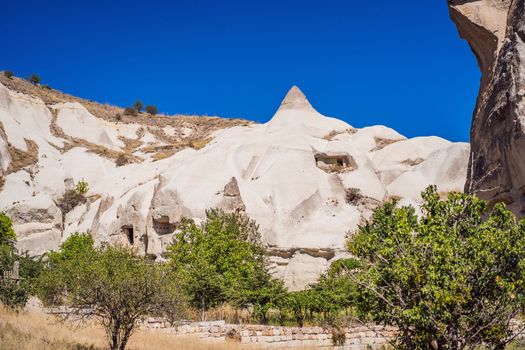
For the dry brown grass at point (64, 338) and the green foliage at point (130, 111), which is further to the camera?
the green foliage at point (130, 111)

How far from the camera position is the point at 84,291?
40.4 feet

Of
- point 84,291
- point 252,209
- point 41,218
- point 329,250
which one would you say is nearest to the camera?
point 84,291

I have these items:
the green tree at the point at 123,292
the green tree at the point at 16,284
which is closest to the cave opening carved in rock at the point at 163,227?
the green tree at the point at 16,284

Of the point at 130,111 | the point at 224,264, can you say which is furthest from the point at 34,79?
the point at 224,264

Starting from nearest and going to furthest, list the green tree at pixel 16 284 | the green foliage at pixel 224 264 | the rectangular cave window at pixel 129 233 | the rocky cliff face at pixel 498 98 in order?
1. the green tree at pixel 16 284
2. the rocky cliff face at pixel 498 98
3. the green foliage at pixel 224 264
4. the rectangular cave window at pixel 129 233

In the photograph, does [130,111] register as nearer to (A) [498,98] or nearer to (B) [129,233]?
(B) [129,233]

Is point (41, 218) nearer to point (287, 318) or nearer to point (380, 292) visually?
point (287, 318)

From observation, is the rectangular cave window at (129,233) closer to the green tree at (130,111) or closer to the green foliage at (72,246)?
the green foliage at (72,246)

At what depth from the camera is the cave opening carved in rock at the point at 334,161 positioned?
42.6 metres

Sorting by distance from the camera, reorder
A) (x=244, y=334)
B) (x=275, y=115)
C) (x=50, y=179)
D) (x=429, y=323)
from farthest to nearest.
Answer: (x=275, y=115), (x=50, y=179), (x=244, y=334), (x=429, y=323)

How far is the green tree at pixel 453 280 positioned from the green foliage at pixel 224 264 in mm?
11083

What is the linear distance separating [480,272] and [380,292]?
1704 mm

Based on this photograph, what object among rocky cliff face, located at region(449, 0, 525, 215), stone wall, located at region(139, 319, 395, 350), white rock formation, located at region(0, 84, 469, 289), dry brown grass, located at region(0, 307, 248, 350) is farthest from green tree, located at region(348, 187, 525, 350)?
white rock formation, located at region(0, 84, 469, 289)

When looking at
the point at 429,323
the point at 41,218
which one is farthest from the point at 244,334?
the point at 41,218
